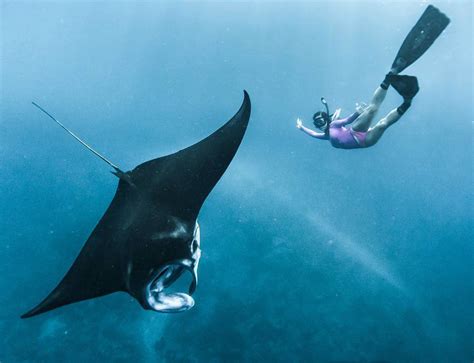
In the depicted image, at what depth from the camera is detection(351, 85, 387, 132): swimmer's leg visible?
7132 mm

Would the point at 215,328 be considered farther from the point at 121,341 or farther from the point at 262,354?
the point at 121,341

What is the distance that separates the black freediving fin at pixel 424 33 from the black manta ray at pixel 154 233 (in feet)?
13.6

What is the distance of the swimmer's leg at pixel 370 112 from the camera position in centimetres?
713

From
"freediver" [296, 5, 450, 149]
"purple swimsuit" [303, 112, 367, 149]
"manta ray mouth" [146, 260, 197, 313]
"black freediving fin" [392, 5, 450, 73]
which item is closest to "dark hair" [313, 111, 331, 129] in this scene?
"freediver" [296, 5, 450, 149]

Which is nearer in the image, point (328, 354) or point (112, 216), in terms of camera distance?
point (112, 216)

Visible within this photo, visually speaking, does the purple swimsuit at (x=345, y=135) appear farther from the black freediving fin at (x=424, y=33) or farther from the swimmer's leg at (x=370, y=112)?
the black freediving fin at (x=424, y=33)

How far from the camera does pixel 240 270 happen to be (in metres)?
13.2

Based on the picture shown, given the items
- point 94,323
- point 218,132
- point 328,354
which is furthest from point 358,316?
point 218,132

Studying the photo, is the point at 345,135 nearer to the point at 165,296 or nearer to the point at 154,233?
the point at 154,233

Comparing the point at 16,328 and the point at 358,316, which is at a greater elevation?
the point at 358,316

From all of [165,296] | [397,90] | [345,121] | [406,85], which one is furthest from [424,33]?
[165,296]

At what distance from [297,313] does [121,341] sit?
245 inches

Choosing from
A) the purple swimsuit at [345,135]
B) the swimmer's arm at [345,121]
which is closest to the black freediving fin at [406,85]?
the purple swimsuit at [345,135]

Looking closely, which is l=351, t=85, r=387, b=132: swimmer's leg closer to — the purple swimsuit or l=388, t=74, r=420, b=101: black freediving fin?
the purple swimsuit
